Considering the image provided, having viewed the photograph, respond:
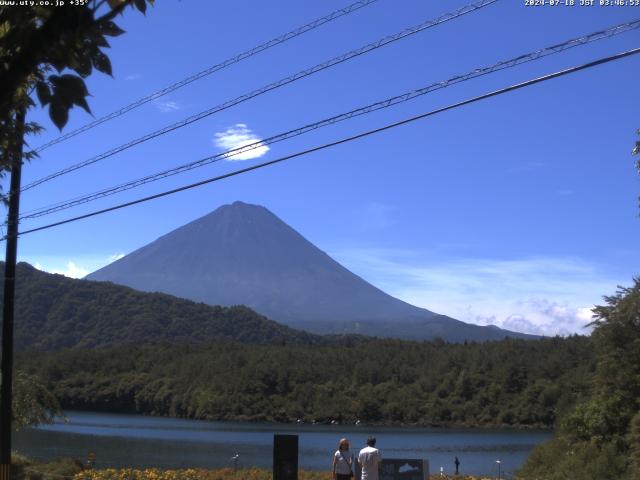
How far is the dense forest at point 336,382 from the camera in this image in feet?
311

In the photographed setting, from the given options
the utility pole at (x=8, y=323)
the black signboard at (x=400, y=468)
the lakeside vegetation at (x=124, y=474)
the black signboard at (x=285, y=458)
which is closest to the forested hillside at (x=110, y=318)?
the lakeside vegetation at (x=124, y=474)

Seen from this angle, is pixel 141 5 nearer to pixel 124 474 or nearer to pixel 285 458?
pixel 285 458

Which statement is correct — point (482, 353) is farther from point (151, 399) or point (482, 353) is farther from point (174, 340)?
point (174, 340)

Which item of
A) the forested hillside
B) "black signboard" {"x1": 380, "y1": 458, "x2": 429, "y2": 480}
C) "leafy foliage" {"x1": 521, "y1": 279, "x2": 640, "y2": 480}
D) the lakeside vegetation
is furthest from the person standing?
the forested hillside

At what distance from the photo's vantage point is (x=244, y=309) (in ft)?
606

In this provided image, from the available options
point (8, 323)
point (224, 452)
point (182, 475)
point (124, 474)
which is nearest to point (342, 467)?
point (182, 475)

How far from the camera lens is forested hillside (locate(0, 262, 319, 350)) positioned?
164750mm

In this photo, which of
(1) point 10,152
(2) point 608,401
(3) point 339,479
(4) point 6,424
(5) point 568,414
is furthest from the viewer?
(5) point 568,414

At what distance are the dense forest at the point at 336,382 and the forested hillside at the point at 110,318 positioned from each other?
152ft

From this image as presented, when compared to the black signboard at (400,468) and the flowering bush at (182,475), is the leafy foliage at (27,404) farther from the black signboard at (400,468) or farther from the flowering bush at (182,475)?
the black signboard at (400,468)

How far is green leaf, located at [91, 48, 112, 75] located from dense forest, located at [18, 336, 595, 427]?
283 ft

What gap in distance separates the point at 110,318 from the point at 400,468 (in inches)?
6507

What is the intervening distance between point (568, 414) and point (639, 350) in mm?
2723

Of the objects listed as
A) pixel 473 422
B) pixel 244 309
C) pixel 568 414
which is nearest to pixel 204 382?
pixel 473 422
